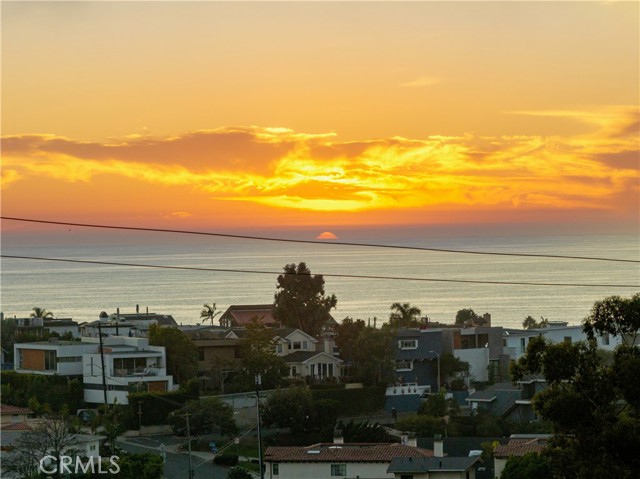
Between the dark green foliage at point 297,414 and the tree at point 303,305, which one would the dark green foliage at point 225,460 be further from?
the tree at point 303,305

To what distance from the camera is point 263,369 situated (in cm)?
5131

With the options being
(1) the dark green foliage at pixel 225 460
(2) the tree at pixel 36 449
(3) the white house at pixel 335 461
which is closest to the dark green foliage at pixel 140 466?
(2) the tree at pixel 36 449

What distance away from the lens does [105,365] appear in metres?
48.6

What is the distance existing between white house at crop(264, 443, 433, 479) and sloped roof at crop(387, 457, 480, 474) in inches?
15.8

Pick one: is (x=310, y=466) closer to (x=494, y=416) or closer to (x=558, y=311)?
(x=494, y=416)

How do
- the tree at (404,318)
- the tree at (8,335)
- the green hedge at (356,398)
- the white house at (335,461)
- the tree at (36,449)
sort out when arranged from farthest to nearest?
the tree at (404,318) < the tree at (8,335) < the green hedge at (356,398) < the white house at (335,461) < the tree at (36,449)

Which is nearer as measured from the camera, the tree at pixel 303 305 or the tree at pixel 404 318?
the tree at pixel 303 305

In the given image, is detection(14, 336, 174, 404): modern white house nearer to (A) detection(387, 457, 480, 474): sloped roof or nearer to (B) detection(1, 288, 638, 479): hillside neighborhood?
(B) detection(1, 288, 638, 479): hillside neighborhood

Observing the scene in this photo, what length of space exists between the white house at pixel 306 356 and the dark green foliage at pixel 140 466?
836 inches

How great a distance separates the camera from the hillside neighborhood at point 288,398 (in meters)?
33.1

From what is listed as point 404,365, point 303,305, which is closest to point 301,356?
point 404,365

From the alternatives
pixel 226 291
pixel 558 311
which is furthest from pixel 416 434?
pixel 226 291

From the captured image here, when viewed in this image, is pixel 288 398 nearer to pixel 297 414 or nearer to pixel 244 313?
pixel 297 414

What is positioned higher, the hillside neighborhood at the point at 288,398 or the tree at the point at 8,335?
the tree at the point at 8,335
